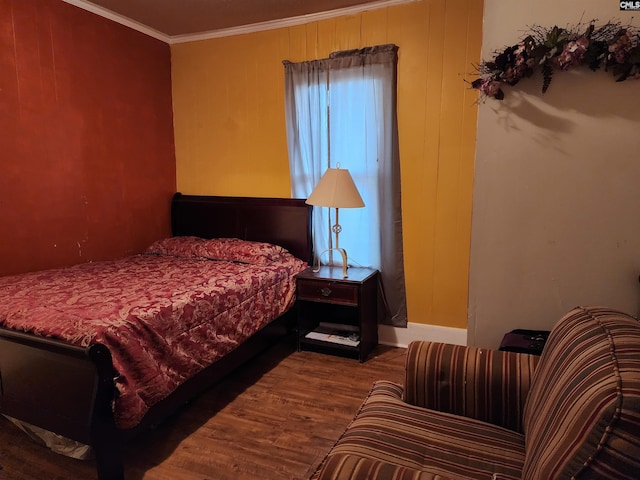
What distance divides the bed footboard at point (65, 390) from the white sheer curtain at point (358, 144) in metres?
2.10

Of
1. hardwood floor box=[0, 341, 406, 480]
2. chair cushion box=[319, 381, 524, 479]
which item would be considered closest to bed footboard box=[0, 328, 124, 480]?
hardwood floor box=[0, 341, 406, 480]

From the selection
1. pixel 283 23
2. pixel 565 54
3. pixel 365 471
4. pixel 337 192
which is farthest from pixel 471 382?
pixel 283 23

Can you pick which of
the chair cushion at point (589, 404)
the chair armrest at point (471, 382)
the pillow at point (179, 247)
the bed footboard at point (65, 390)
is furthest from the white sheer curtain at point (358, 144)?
the bed footboard at point (65, 390)

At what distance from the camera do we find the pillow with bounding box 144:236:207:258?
350 cm

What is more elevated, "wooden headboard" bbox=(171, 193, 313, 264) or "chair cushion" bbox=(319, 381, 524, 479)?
"wooden headboard" bbox=(171, 193, 313, 264)

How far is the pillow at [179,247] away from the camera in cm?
350

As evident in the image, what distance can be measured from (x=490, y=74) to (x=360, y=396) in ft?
6.38

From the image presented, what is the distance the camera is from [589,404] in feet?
3.02

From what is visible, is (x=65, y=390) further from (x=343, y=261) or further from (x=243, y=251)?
(x=343, y=261)

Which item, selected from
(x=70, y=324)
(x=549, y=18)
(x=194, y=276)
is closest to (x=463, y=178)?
(x=549, y=18)

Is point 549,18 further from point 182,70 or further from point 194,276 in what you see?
point 182,70

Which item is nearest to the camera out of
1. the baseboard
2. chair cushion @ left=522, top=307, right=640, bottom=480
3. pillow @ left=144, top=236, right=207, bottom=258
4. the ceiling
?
chair cushion @ left=522, top=307, right=640, bottom=480

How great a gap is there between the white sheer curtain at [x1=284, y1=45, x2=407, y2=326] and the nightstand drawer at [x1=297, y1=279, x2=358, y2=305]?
1.39ft

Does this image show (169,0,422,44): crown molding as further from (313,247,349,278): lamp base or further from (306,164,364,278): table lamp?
(313,247,349,278): lamp base
